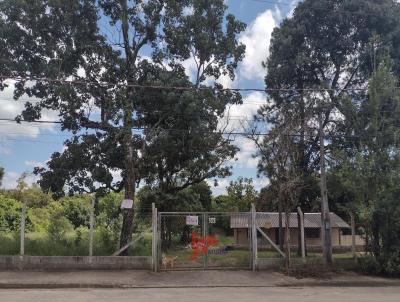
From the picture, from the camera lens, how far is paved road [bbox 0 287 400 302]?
12.8 meters

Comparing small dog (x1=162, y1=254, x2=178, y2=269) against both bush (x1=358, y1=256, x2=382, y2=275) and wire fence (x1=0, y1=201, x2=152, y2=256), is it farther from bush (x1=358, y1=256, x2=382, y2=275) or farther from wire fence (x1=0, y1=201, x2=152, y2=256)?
bush (x1=358, y1=256, x2=382, y2=275)

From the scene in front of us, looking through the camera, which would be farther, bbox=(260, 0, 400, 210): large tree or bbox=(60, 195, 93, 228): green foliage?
bbox=(260, 0, 400, 210): large tree

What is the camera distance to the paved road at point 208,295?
504 inches

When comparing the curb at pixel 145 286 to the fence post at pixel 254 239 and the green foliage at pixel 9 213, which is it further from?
the green foliage at pixel 9 213

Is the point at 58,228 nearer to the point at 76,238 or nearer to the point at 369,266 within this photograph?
the point at 76,238

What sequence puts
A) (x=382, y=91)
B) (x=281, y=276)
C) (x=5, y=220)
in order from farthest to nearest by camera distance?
(x=5, y=220) → (x=382, y=91) → (x=281, y=276)

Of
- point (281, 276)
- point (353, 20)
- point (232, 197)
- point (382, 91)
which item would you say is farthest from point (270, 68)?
point (232, 197)

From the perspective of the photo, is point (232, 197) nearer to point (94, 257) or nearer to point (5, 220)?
point (5, 220)

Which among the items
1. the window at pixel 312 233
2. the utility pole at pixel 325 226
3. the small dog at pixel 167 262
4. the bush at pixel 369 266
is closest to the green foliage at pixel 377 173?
the bush at pixel 369 266

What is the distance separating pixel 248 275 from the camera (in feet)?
58.2

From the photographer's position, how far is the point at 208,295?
539 inches

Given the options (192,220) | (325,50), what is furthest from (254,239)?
(325,50)

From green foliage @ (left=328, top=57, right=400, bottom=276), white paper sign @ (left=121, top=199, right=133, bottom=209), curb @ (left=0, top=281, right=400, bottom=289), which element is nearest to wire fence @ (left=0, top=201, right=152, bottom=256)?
white paper sign @ (left=121, top=199, right=133, bottom=209)

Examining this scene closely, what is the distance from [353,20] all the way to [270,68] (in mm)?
5569
